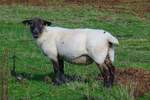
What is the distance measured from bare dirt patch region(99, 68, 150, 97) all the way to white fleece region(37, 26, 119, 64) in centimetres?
79

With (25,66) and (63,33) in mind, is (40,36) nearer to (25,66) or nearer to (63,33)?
(63,33)

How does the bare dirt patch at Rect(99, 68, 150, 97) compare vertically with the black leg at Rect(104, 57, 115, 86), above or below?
below

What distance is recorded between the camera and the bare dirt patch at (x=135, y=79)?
1329 cm

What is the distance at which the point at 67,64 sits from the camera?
1834cm

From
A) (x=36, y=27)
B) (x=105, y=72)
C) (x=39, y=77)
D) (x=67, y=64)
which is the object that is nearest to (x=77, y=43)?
(x=105, y=72)

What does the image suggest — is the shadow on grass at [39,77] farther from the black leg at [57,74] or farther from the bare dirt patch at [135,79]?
the bare dirt patch at [135,79]

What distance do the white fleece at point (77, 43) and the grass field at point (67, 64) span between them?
2.24 ft

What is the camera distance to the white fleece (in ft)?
47.4

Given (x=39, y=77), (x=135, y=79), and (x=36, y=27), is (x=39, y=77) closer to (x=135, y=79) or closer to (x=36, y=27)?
(x=36, y=27)

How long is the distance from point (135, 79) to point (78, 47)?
5.68 feet

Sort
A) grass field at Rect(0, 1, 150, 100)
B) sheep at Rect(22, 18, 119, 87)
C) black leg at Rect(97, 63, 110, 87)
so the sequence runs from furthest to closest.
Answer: sheep at Rect(22, 18, 119, 87)
black leg at Rect(97, 63, 110, 87)
grass field at Rect(0, 1, 150, 100)

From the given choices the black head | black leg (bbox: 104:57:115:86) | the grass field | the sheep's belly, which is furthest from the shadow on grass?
the black head

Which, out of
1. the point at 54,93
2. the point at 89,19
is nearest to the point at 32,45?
the point at 54,93

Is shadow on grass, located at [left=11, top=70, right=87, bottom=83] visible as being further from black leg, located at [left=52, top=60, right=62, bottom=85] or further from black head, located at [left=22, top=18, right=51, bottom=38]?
black head, located at [left=22, top=18, right=51, bottom=38]
